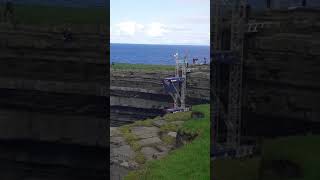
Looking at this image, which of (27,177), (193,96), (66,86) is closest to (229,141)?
(66,86)

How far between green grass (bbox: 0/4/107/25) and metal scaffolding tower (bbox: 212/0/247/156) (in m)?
1.13

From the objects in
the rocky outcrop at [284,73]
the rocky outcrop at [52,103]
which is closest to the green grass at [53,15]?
the rocky outcrop at [52,103]

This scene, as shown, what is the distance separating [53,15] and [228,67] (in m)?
1.80

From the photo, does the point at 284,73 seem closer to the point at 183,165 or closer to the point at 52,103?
the point at 52,103

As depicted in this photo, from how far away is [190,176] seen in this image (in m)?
6.73

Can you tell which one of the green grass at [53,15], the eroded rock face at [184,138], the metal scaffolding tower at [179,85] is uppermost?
the green grass at [53,15]

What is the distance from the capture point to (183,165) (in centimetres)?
716

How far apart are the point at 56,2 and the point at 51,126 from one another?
4.09ft

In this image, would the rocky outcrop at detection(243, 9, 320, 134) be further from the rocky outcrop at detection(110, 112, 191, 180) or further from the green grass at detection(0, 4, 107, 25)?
the rocky outcrop at detection(110, 112, 191, 180)

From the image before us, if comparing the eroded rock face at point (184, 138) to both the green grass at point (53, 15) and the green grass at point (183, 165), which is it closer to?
the green grass at point (183, 165)

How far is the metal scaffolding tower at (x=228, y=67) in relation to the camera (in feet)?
13.7

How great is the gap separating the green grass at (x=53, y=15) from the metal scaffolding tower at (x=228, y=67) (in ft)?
3.72

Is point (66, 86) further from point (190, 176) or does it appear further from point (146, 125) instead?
point (146, 125)

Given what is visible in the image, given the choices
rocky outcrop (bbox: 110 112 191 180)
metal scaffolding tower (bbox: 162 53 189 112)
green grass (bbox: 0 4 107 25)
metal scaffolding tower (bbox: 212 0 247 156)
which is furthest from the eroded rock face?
metal scaffolding tower (bbox: 162 53 189 112)
